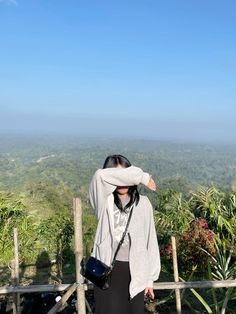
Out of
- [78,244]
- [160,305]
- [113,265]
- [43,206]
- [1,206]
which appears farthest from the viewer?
[43,206]

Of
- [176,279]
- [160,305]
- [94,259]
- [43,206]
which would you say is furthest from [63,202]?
[94,259]

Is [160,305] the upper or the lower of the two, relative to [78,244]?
lower

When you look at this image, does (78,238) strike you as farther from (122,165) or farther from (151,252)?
(122,165)

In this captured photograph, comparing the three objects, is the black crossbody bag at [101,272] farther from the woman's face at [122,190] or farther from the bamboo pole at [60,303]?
the bamboo pole at [60,303]

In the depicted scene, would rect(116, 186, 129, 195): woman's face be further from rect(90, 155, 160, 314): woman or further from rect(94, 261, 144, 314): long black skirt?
rect(94, 261, 144, 314): long black skirt

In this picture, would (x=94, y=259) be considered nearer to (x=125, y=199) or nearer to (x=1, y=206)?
(x=125, y=199)

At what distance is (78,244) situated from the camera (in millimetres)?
2852

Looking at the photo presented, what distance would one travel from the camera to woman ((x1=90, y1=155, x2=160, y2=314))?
235 cm

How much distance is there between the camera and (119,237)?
237 centimetres

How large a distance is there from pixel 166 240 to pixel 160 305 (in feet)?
5.71

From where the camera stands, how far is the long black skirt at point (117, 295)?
236cm

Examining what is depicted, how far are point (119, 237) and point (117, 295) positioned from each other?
355mm

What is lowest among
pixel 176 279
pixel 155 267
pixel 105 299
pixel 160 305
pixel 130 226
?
pixel 160 305

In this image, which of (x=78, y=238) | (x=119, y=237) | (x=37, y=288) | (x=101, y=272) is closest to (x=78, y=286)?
(x=78, y=238)
